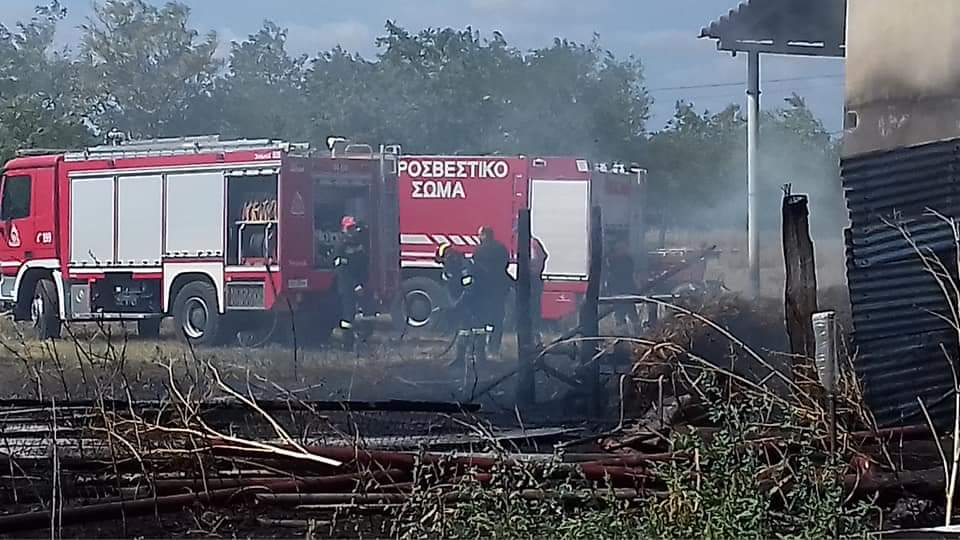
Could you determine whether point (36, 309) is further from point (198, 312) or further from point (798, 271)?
point (798, 271)

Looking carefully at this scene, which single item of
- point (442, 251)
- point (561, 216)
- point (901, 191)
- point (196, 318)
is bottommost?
point (196, 318)

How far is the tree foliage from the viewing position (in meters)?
18.6

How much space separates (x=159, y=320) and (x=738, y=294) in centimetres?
812

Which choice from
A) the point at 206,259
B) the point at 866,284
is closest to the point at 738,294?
the point at 866,284

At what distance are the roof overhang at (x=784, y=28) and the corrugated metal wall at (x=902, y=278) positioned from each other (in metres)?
4.19

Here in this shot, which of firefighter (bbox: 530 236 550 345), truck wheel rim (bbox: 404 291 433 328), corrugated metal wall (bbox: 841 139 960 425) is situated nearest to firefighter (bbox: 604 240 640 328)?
firefighter (bbox: 530 236 550 345)

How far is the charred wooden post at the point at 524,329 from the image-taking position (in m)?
9.14

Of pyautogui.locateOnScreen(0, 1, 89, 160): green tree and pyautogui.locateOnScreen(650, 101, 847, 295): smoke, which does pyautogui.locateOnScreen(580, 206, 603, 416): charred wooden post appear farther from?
pyautogui.locateOnScreen(0, 1, 89, 160): green tree

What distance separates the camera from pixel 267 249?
56.1 ft

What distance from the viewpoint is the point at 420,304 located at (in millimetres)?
17891

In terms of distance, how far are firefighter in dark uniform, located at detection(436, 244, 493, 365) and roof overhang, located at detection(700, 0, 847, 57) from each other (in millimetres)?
4214

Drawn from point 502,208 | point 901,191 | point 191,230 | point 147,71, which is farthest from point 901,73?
point 147,71

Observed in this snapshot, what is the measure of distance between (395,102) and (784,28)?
8916mm

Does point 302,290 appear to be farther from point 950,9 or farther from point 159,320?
point 950,9
